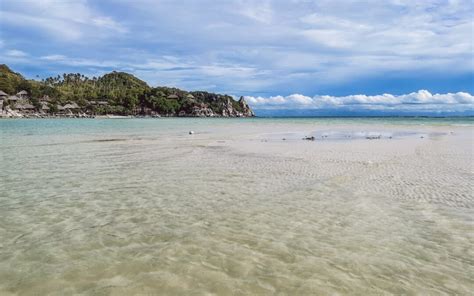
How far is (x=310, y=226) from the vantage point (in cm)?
748

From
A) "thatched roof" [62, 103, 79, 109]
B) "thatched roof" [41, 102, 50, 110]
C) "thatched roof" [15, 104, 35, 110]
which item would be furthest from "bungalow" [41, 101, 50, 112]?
"thatched roof" [62, 103, 79, 109]

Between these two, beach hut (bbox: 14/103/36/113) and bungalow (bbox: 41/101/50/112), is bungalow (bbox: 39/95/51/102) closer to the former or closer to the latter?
bungalow (bbox: 41/101/50/112)

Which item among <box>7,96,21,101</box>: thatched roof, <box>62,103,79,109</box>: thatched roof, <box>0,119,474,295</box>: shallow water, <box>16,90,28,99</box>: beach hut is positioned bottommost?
<box>0,119,474,295</box>: shallow water

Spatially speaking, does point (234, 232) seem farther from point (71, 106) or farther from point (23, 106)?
point (71, 106)

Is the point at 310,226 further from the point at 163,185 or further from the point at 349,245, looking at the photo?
the point at 163,185

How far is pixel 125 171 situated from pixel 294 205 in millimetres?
7776

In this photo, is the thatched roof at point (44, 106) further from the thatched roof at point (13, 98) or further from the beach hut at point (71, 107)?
the thatched roof at point (13, 98)

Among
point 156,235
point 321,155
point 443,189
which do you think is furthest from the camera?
point 321,155

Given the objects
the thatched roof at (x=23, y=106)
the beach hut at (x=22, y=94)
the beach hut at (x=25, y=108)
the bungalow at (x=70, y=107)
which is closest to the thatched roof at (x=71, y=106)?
the bungalow at (x=70, y=107)

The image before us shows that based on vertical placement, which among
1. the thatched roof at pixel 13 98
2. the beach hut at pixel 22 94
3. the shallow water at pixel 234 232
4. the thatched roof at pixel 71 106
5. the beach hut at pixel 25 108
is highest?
the beach hut at pixel 22 94

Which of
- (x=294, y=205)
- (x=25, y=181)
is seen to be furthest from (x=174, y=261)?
(x=25, y=181)

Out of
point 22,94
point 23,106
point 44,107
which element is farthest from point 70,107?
point 23,106

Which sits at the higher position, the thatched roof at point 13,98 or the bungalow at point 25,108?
the thatched roof at point 13,98

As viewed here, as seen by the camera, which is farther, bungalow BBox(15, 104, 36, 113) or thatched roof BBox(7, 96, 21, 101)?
thatched roof BBox(7, 96, 21, 101)
